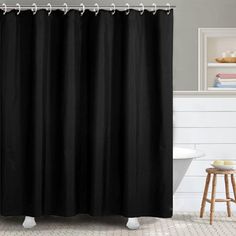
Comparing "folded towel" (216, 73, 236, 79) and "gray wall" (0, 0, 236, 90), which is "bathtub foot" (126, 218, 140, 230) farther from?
"folded towel" (216, 73, 236, 79)

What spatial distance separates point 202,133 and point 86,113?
1279 millimetres

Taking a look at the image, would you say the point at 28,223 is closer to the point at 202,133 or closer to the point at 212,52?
the point at 202,133

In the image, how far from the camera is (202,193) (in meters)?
4.82

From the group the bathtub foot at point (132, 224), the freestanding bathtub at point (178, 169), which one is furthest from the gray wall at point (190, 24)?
the bathtub foot at point (132, 224)

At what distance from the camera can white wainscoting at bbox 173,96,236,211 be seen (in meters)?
4.79

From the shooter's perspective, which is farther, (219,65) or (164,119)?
(219,65)

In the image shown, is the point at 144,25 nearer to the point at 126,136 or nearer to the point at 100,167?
the point at 126,136

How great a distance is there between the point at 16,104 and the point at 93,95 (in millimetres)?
616

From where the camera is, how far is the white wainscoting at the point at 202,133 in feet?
15.7

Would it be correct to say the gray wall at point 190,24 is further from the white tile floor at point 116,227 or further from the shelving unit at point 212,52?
the white tile floor at point 116,227

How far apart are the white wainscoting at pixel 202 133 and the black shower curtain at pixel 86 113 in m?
0.82

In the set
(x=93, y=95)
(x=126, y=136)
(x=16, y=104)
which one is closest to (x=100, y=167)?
(x=126, y=136)

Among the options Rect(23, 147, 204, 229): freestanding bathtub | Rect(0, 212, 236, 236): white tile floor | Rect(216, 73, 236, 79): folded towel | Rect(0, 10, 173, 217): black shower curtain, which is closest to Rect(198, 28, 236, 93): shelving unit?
Rect(216, 73, 236, 79): folded towel

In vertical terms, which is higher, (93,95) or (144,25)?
(144,25)
